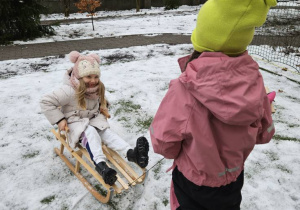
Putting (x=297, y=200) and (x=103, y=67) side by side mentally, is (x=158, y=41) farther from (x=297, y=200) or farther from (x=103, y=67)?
(x=297, y=200)

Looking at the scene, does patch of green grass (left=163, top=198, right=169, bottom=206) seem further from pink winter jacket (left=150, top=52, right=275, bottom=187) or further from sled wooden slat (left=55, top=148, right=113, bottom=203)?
pink winter jacket (left=150, top=52, right=275, bottom=187)

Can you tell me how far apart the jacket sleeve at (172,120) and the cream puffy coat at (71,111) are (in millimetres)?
1454

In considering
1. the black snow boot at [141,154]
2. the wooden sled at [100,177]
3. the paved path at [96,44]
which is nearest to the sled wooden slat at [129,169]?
the wooden sled at [100,177]

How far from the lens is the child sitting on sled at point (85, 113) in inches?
105

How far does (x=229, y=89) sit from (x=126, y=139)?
8.37 feet

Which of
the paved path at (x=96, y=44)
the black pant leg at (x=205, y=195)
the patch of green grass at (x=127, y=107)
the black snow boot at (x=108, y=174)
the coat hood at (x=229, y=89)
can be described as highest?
the coat hood at (x=229, y=89)

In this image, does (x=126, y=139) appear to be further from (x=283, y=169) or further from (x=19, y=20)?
(x=19, y=20)

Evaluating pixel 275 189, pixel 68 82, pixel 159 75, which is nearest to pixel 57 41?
pixel 159 75

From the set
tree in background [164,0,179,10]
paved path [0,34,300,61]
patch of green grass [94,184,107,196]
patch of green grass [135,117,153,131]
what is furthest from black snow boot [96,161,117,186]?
tree in background [164,0,179,10]

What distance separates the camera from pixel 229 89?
4.13 ft

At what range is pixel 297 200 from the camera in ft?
8.62

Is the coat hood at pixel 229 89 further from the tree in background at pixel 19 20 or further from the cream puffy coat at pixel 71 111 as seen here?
the tree in background at pixel 19 20

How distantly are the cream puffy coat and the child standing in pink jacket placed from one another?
56.9 inches

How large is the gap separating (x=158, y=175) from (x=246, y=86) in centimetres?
200
